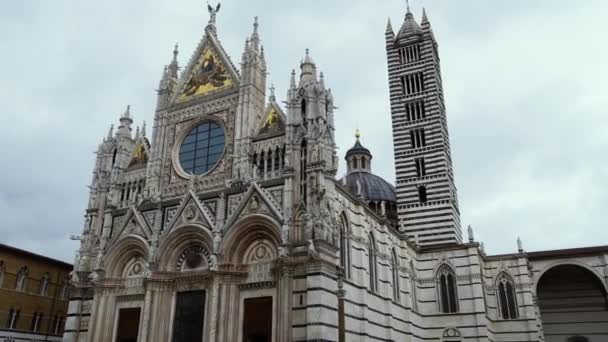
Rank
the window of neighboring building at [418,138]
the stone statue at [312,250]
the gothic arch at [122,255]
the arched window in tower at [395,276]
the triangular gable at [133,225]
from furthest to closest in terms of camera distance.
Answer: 1. the window of neighboring building at [418,138]
2. the arched window in tower at [395,276]
3. the gothic arch at [122,255]
4. the triangular gable at [133,225]
5. the stone statue at [312,250]

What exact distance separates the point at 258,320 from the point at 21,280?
53.9ft

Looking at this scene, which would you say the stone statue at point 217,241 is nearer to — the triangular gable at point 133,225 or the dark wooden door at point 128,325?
the triangular gable at point 133,225

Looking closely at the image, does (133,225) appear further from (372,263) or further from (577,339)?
(577,339)

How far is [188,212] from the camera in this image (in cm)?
2414

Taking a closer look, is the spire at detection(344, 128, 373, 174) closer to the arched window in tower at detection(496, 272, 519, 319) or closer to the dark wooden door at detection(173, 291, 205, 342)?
the arched window in tower at detection(496, 272, 519, 319)

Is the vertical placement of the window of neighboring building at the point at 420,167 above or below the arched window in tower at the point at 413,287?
above

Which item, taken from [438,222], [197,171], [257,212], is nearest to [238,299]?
[257,212]

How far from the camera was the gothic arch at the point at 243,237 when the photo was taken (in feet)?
72.6

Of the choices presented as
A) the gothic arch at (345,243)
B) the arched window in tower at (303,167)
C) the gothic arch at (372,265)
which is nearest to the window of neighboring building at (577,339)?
the gothic arch at (372,265)

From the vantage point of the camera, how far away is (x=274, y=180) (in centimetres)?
2250

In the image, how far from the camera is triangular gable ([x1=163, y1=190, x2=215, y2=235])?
23.7m

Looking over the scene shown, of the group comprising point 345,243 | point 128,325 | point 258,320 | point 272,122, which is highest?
point 272,122

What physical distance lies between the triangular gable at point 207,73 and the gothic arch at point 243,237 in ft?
26.7

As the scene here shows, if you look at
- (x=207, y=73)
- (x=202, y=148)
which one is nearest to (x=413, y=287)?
(x=202, y=148)
